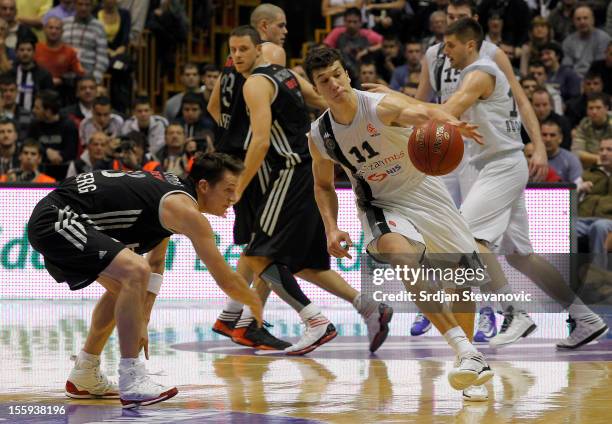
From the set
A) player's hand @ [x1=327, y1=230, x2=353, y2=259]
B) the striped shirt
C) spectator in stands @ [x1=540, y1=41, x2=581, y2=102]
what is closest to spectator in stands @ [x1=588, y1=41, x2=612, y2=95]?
spectator in stands @ [x1=540, y1=41, x2=581, y2=102]

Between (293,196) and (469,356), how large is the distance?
104 inches

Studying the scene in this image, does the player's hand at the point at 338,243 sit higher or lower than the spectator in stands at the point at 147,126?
lower

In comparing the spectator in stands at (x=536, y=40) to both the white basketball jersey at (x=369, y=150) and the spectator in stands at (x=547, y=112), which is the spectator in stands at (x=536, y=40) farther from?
the white basketball jersey at (x=369, y=150)

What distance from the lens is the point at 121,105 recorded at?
55.3 feet

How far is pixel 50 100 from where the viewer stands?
47.3ft

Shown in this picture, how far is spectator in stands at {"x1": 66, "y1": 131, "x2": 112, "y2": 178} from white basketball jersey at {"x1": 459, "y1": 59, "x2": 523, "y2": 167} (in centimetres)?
600

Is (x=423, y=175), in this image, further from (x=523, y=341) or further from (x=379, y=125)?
(x=523, y=341)

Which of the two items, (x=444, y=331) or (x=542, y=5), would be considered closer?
(x=444, y=331)

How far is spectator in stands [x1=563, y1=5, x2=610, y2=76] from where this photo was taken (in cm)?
1595

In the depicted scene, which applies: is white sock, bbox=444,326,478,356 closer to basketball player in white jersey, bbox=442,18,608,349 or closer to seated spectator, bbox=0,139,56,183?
basketball player in white jersey, bbox=442,18,608,349

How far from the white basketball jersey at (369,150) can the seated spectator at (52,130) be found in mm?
8091

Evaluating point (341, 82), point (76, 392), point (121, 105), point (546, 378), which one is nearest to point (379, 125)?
point (341, 82)

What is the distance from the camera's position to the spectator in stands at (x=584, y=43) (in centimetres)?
1595

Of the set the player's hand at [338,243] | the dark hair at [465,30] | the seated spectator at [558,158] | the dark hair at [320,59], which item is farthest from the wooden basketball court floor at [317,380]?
the seated spectator at [558,158]
